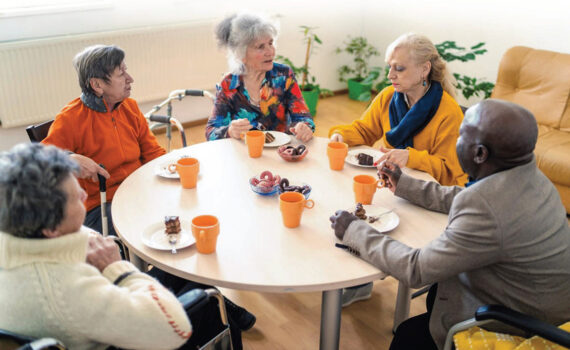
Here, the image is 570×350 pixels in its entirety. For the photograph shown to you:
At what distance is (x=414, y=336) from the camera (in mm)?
1585

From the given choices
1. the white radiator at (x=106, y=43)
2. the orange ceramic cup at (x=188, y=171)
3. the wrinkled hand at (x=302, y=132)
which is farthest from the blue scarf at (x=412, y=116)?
the white radiator at (x=106, y=43)

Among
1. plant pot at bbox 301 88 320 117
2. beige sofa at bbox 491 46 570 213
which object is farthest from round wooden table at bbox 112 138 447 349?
plant pot at bbox 301 88 320 117

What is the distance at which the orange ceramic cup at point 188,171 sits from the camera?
1804 mm

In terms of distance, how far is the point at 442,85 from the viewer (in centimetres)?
224

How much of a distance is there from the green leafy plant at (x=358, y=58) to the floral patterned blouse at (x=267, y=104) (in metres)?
3.19

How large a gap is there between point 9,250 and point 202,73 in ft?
12.3

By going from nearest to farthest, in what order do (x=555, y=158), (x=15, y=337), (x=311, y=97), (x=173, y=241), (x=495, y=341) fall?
1. (x=15, y=337)
2. (x=495, y=341)
3. (x=173, y=241)
4. (x=555, y=158)
5. (x=311, y=97)

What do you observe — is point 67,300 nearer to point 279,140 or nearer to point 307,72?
point 279,140

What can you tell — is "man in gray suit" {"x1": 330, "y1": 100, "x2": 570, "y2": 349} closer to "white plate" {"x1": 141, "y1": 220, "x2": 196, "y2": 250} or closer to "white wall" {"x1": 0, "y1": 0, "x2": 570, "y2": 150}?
"white plate" {"x1": 141, "y1": 220, "x2": 196, "y2": 250}

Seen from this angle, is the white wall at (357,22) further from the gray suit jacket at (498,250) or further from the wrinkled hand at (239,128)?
the gray suit jacket at (498,250)

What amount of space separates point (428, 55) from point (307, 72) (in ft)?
9.91

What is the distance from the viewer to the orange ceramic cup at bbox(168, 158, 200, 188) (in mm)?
1804

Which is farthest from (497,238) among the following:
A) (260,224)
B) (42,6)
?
(42,6)

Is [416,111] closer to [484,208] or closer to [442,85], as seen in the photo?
[442,85]
